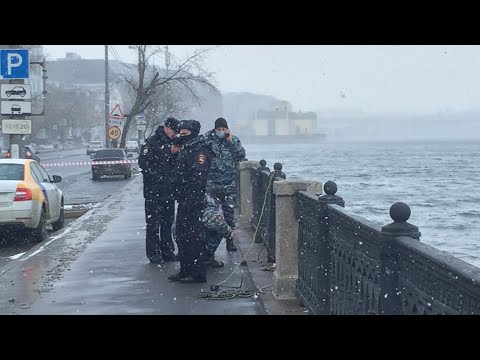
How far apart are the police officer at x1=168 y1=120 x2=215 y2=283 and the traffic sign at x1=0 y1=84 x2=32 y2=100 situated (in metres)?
9.30

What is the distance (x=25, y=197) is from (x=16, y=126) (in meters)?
4.70

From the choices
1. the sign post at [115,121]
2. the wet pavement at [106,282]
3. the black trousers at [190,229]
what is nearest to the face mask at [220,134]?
the wet pavement at [106,282]

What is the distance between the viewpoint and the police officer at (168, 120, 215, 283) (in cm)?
944

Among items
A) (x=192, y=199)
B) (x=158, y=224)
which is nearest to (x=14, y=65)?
(x=158, y=224)

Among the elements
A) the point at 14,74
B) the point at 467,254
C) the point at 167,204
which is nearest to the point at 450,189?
the point at 467,254

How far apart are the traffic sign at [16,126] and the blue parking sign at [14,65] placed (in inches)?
49.1

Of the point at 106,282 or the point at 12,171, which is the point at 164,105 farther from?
the point at 106,282

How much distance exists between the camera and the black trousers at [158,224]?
1119cm

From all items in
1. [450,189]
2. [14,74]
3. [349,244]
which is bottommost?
[450,189]

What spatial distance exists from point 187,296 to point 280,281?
3.35 feet

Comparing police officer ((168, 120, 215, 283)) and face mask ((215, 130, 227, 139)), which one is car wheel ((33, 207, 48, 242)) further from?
police officer ((168, 120, 215, 283))
